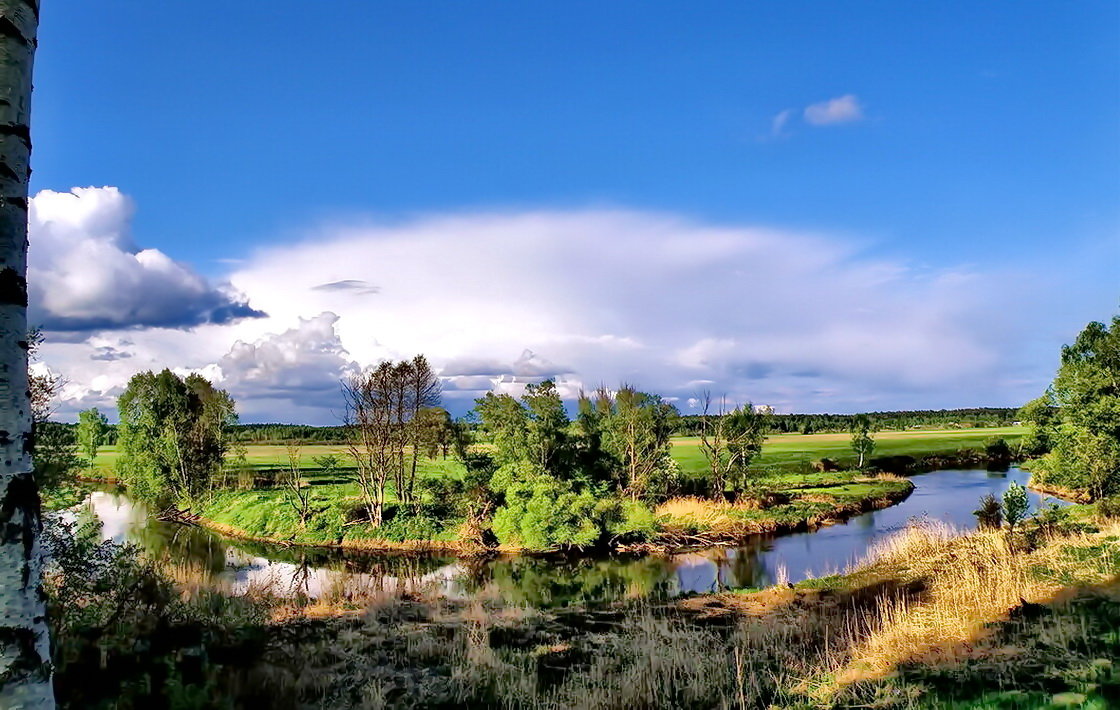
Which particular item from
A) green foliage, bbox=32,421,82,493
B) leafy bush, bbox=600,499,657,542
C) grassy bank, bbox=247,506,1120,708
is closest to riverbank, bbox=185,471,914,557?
leafy bush, bbox=600,499,657,542

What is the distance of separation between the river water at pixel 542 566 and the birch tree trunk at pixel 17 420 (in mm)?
15844

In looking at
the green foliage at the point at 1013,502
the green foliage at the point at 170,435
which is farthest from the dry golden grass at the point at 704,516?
the green foliage at the point at 170,435

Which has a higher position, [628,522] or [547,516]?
[547,516]

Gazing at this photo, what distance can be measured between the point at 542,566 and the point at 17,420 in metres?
31.9

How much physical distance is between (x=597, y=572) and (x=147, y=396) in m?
45.7

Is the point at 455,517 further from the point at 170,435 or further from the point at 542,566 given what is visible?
the point at 170,435

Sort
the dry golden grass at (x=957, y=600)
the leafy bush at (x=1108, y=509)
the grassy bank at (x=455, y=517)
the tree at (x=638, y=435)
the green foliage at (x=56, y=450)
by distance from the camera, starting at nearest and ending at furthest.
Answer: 1. the dry golden grass at (x=957, y=600)
2. the green foliage at (x=56, y=450)
3. the leafy bush at (x=1108, y=509)
4. the grassy bank at (x=455, y=517)
5. the tree at (x=638, y=435)

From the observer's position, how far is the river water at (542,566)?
84.1ft

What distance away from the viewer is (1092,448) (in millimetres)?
35906

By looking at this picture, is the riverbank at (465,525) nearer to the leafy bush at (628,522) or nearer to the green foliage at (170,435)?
the leafy bush at (628,522)

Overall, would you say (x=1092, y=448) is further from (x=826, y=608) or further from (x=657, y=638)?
(x=657, y=638)

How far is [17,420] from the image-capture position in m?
3.50

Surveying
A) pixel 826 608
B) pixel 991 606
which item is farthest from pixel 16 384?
pixel 826 608

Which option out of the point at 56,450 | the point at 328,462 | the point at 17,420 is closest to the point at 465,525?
the point at 328,462
